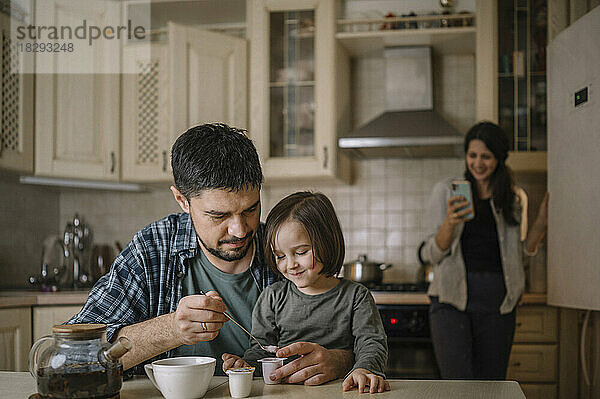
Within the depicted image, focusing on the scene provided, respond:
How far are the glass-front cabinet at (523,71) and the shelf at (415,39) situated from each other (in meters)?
0.20

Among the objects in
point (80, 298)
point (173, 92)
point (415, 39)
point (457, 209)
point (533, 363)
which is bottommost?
point (533, 363)

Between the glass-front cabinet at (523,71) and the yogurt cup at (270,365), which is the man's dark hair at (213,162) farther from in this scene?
the glass-front cabinet at (523,71)

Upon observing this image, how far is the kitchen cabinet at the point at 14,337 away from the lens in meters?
2.97

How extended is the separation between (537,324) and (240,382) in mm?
2302

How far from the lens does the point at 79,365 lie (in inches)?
44.1

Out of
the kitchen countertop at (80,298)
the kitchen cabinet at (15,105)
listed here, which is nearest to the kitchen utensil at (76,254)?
the kitchen countertop at (80,298)

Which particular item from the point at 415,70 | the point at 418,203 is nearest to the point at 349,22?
the point at 415,70

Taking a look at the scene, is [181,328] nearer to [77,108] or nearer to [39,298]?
[39,298]

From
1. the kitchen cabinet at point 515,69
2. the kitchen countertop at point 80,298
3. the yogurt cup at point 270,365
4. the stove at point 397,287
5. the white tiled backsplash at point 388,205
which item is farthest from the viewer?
the white tiled backsplash at point 388,205

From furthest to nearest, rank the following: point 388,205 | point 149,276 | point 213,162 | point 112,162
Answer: point 388,205 → point 112,162 → point 149,276 → point 213,162

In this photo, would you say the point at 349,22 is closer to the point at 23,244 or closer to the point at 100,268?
the point at 100,268

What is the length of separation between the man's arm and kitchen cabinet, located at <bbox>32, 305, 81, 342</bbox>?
1889 millimetres

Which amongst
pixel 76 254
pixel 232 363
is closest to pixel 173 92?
pixel 76 254

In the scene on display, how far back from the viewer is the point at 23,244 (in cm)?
370
